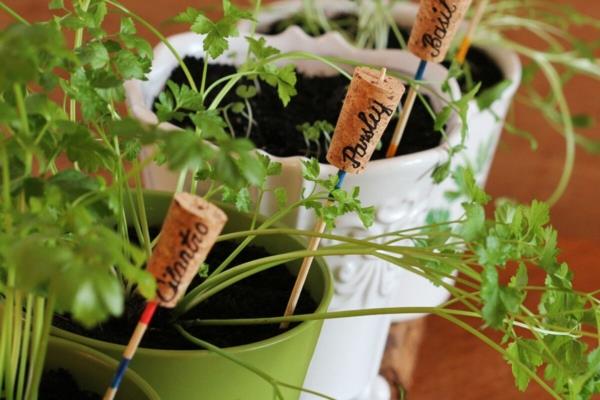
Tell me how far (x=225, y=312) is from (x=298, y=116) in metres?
0.30

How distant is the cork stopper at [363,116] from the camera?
56 cm

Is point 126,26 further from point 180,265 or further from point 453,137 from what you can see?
point 453,137

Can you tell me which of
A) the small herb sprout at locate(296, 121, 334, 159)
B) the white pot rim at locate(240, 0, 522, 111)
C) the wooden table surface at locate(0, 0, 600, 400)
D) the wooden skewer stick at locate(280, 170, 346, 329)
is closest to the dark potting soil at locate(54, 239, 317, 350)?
the wooden skewer stick at locate(280, 170, 346, 329)

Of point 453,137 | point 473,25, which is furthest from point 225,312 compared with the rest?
point 473,25

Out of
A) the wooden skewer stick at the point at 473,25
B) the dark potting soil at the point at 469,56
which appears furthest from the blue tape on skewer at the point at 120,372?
the dark potting soil at the point at 469,56

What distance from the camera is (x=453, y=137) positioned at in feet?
2.62

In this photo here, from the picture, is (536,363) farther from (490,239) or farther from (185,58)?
(185,58)

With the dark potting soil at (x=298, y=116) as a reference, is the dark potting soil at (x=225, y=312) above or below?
below

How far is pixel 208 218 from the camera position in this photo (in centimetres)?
45

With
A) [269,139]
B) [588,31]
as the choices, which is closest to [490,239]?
[269,139]

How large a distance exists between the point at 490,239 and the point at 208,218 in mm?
159

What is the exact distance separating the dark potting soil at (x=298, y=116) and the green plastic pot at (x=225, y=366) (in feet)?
0.77

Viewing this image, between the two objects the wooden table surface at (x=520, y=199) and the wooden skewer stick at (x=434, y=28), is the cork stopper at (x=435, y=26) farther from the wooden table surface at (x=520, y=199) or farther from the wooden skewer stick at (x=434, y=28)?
the wooden table surface at (x=520, y=199)

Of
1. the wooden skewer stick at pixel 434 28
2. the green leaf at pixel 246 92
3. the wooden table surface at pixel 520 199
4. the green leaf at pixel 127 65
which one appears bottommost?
the wooden table surface at pixel 520 199
